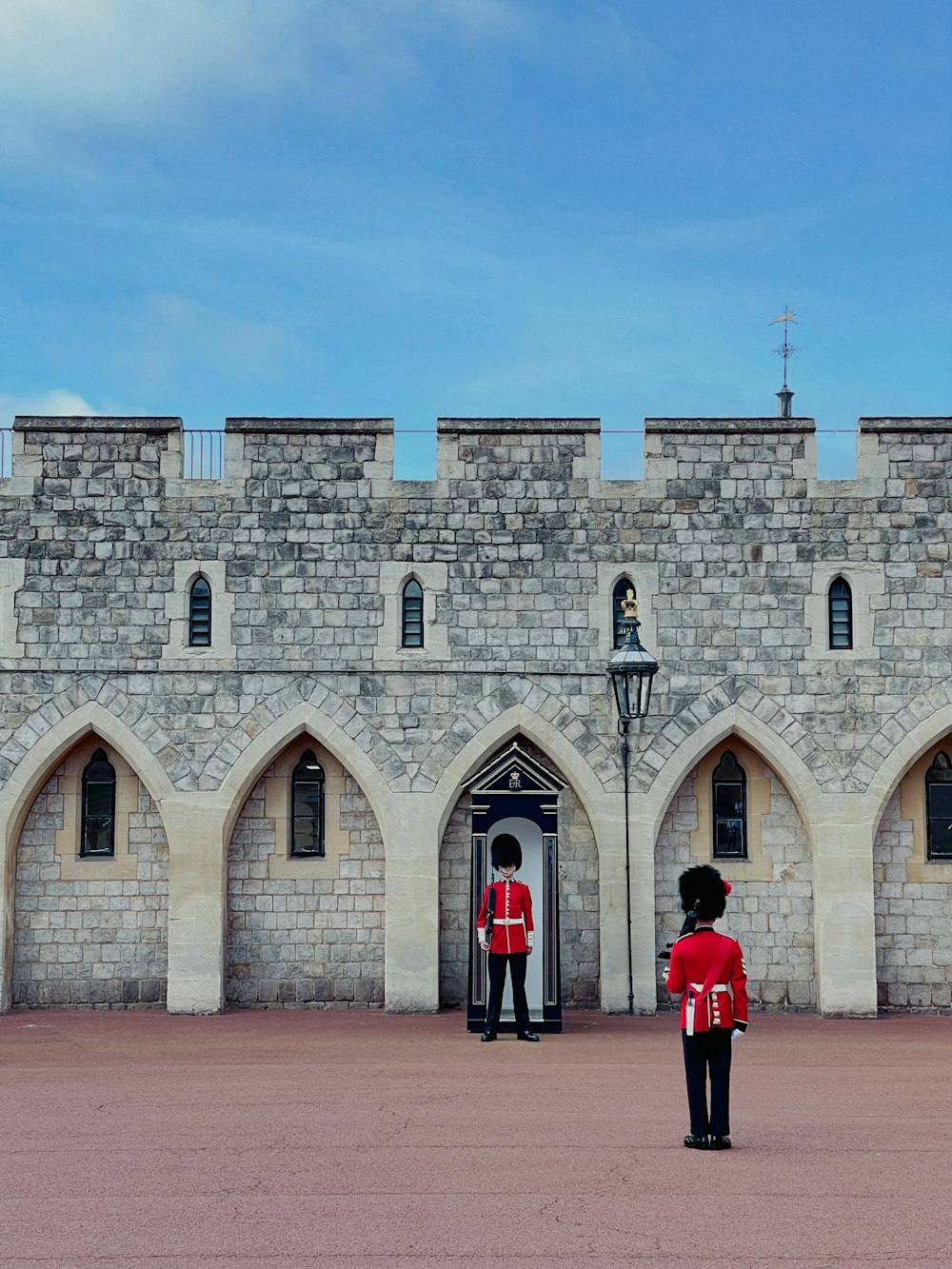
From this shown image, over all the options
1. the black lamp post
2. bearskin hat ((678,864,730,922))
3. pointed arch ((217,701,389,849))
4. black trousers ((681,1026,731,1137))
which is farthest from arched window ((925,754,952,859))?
black trousers ((681,1026,731,1137))

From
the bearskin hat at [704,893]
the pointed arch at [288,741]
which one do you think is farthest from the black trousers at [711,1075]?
the pointed arch at [288,741]

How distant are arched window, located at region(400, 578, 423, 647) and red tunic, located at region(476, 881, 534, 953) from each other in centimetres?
270

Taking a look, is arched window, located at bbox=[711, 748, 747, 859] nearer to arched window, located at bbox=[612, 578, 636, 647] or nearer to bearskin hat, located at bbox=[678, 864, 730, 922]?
arched window, located at bbox=[612, 578, 636, 647]

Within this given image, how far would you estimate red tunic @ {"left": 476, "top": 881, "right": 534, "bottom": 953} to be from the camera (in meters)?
11.3

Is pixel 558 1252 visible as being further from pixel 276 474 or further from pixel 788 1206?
pixel 276 474

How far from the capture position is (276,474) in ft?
43.7

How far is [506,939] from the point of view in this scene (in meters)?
11.3

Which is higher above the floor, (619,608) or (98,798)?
(619,608)

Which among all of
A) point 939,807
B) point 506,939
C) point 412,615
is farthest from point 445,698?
point 939,807

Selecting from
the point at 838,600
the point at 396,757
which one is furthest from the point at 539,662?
the point at 838,600

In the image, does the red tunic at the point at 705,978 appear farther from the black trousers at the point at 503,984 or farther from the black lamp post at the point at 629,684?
the black lamp post at the point at 629,684

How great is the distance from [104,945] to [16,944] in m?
0.78

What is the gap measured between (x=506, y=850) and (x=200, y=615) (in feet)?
11.8

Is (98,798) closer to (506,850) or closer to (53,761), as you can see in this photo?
(53,761)
